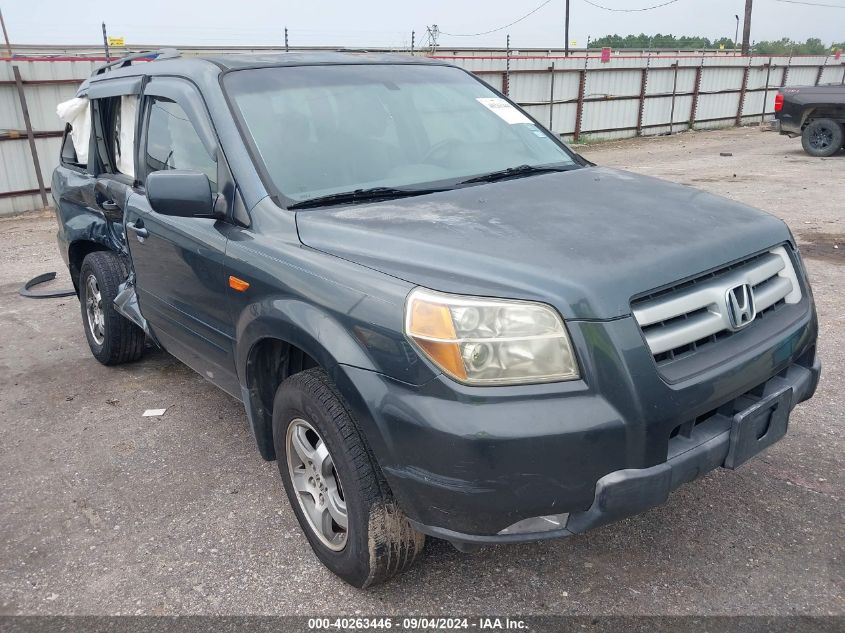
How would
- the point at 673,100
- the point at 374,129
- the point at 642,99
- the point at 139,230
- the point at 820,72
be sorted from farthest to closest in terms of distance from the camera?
the point at 820,72 → the point at 673,100 → the point at 642,99 → the point at 139,230 → the point at 374,129

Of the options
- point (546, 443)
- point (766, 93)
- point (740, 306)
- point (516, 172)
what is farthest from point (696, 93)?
point (546, 443)

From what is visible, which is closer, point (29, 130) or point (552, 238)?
point (552, 238)

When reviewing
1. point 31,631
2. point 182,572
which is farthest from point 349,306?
point 31,631

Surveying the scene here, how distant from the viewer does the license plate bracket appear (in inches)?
92.0

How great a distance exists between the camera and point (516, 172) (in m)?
3.36

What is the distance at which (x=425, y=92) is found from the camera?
3.64 m

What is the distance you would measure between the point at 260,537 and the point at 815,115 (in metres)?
15.4

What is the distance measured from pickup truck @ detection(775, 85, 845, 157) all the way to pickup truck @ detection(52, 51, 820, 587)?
13266mm

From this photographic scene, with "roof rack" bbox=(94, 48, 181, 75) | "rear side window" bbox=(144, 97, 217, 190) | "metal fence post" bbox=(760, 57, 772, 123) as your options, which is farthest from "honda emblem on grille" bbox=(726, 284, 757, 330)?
"metal fence post" bbox=(760, 57, 772, 123)

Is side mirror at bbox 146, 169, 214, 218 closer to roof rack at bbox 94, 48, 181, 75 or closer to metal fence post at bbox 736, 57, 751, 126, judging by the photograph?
roof rack at bbox 94, 48, 181, 75

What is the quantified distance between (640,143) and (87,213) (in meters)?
16.8

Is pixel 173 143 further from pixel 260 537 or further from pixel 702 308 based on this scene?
pixel 702 308

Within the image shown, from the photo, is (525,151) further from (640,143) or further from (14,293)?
(640,143)

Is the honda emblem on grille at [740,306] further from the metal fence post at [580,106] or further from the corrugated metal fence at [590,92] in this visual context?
the metal fence post at [580,106]
